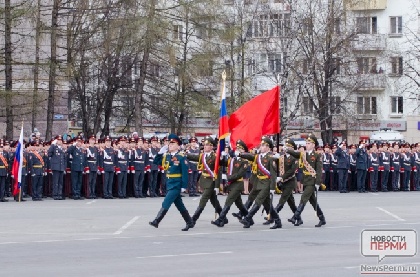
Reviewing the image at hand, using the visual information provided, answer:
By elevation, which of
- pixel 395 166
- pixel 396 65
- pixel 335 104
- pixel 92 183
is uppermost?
pixel 396 65

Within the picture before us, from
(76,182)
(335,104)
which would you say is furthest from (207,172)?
(335,104)

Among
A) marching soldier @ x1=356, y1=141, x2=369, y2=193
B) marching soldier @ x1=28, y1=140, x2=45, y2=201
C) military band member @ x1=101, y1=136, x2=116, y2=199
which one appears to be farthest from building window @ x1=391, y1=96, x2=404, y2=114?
marching soldier @ x1=28, y1=140, x2=45, y2=201

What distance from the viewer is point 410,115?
70188 millimetres

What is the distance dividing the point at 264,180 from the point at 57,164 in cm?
1144

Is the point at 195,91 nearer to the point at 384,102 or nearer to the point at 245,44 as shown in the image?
the point at 245,44

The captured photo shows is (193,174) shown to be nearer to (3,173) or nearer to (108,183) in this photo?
(108,183)

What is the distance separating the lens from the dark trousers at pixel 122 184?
33.9 m

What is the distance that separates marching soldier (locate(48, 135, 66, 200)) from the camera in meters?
32.2

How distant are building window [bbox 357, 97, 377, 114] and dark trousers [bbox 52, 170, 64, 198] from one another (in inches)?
1500

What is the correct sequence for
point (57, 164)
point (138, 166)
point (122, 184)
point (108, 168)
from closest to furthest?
point (57, 164), point (108, 168), point (122, 184), point (138, 166)

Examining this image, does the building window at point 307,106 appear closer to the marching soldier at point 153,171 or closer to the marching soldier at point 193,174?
the marching soldier at point 193,174

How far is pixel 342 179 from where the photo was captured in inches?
1572

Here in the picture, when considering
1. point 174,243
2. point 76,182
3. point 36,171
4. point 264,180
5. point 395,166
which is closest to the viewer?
point 174,243

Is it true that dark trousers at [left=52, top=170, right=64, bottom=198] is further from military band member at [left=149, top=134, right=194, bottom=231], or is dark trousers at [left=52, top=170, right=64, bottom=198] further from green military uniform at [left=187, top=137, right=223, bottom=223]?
military band member at [left=149, top=134, right=194, bottom=231]
